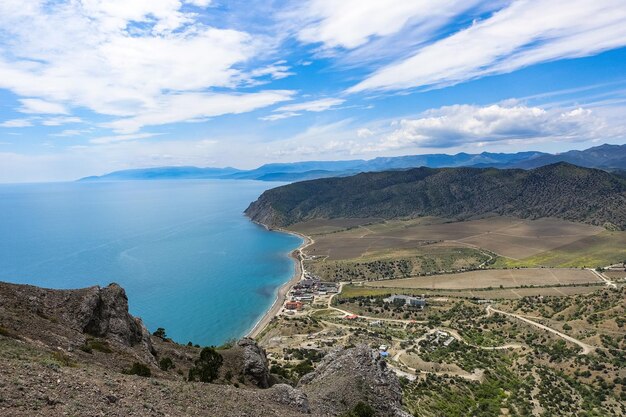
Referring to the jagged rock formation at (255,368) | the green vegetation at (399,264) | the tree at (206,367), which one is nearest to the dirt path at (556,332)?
the green vegetation at (399,264)

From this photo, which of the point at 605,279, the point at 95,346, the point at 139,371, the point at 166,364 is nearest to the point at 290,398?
the point at 139,371

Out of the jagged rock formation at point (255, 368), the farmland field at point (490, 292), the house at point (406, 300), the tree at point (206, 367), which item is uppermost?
the tree at point (206, 367)

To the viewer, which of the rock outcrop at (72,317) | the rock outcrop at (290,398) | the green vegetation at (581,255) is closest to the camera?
the rock outcrop at (290,398)

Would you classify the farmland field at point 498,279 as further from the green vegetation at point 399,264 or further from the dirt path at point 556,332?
the dirt path at point 556,332

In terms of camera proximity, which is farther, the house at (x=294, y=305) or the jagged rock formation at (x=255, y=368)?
the house at (x=294, y=305)

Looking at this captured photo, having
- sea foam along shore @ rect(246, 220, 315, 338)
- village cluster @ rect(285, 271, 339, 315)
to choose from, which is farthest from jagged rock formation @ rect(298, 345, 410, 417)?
village cluster @ rect(285, 271, 339, 315)

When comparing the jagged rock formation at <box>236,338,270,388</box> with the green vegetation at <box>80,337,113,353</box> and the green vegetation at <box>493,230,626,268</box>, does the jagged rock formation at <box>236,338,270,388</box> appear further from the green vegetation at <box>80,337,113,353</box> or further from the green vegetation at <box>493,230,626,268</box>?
the green vegetation at <box>493,230,626,268</box>

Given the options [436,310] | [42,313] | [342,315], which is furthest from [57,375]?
[436,310]
